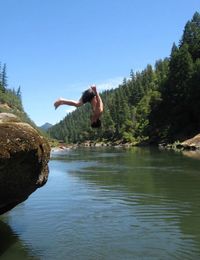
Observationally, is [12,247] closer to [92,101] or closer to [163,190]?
[92,101]

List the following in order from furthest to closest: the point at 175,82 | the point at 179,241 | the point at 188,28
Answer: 1. the point at 188,28
2. the point at 175,82
3. the point at 179,241

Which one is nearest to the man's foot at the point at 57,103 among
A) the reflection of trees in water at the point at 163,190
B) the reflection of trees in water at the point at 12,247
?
the reflection of trees in water at the point at 12,247

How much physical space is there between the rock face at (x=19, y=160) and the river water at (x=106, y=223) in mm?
1761

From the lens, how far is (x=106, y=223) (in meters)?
18.8

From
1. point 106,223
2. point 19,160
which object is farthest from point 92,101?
point 106,223

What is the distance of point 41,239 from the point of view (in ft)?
53.5

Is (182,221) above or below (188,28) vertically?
below

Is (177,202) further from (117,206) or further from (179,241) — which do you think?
(179,241)

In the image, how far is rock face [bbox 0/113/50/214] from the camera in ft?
45.8

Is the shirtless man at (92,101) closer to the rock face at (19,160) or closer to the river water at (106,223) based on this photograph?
the rock face at (19,160)

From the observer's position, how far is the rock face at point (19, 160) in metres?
13.9

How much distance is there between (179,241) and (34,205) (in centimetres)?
942

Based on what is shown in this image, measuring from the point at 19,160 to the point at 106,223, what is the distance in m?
5.77

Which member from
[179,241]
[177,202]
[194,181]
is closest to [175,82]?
[194,181]
